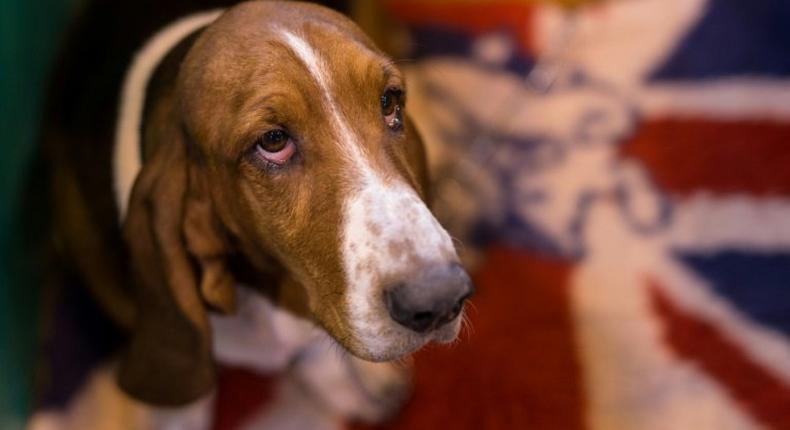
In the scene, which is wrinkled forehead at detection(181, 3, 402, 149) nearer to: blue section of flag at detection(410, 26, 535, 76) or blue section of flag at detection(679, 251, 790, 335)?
blue section of flag at detection(679, 251, 790, 335)

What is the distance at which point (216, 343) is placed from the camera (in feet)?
6.37

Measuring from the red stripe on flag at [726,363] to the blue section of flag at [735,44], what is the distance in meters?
0.66

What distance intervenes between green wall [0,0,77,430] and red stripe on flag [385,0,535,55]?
1.17m

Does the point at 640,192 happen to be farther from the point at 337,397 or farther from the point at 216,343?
the point at 216,343

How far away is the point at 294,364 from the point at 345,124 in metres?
0.89

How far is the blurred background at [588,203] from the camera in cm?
200

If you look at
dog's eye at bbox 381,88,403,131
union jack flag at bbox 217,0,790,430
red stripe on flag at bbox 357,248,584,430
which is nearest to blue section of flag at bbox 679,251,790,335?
union jack flag at bbox 217,0,790,430

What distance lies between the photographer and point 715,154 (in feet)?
7.55

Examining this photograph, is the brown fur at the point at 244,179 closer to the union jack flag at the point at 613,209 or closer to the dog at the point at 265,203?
the dog at the point at 265,203

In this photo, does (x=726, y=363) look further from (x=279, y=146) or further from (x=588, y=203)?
(x=279, y=146)

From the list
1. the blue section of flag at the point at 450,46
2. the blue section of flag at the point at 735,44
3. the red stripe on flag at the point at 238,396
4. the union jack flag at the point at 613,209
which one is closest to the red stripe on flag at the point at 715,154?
the union jack flag at the point at 613,209

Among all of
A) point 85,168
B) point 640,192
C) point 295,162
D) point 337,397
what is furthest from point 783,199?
point 85,168

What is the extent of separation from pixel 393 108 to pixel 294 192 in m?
0.24

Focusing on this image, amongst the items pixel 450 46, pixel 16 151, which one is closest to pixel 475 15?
pixel 450 46
